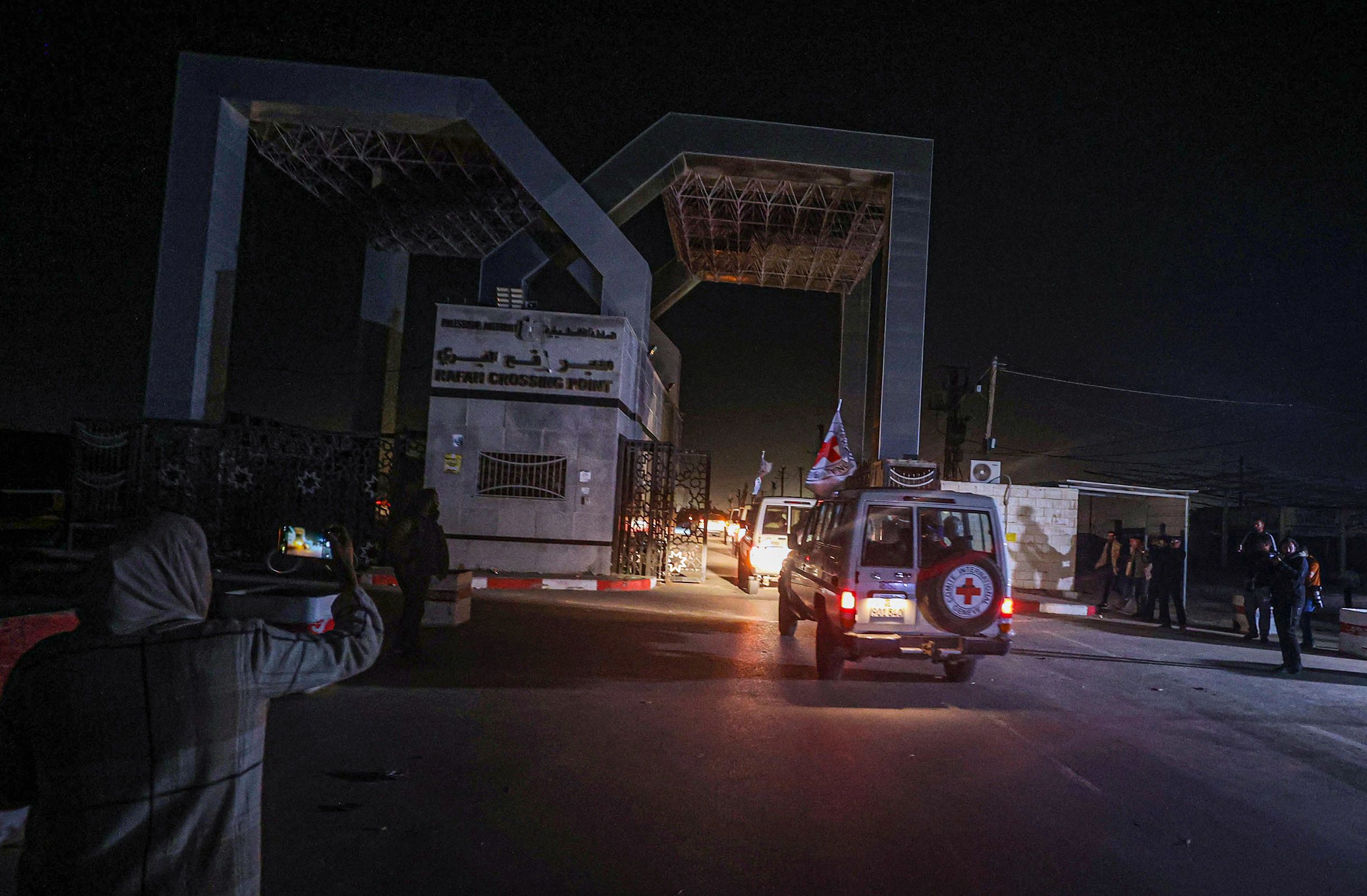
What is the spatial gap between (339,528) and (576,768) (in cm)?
331

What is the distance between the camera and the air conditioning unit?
20.9 m

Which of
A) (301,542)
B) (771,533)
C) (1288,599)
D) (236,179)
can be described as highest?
(236,179)

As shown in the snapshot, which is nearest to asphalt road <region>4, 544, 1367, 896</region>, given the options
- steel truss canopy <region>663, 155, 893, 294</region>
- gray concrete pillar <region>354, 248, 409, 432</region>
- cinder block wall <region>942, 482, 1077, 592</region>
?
cinder block wall <region>942, 482, 1077, 592</region>

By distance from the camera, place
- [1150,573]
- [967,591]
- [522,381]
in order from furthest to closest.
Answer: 1. [522,381]
2. [1150,573]
3. [967,591]

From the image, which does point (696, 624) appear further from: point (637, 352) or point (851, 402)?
point (851, 402)

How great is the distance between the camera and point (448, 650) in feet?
32.3

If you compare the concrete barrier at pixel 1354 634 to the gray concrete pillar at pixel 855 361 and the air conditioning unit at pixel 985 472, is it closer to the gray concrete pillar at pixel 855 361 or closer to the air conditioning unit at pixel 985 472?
the air conditioning unit at pixel 985 472

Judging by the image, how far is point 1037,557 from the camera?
20.9 meters

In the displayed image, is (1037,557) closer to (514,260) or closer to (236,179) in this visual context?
(514,260)

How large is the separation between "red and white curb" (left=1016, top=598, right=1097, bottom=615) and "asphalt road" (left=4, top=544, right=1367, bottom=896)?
7362mm

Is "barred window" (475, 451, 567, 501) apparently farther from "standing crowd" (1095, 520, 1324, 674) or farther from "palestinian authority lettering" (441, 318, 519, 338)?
"standing crowd" (1095, 520, 1324, 674)

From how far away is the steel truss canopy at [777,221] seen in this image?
931 inches

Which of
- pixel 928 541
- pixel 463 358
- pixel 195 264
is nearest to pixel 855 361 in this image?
pixel 463 358

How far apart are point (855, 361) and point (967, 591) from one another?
87.6 feet
